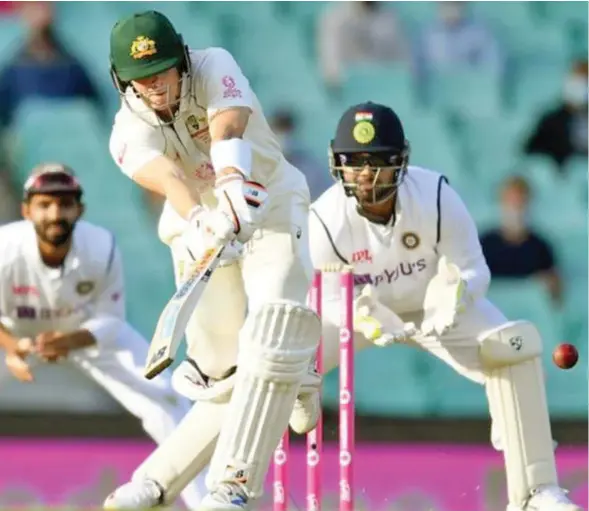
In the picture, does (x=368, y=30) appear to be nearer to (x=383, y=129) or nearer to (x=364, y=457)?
(x=364, y=457)

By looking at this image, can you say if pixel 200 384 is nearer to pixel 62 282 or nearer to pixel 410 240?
pixel 410 240

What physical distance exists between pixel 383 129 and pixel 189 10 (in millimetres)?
3776

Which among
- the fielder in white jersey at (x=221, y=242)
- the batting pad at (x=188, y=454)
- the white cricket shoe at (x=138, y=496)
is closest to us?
the fielder in white jersey at (x=221, y=242)

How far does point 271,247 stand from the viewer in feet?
14.6

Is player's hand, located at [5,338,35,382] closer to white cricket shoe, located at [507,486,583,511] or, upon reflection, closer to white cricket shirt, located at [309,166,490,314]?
white cricket shirt, located at [309,166,490,314]

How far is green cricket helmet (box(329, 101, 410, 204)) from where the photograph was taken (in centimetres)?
509

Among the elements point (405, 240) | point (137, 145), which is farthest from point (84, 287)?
point (137, 145)

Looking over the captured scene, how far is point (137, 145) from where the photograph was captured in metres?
4.38

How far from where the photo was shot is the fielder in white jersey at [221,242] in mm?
3967

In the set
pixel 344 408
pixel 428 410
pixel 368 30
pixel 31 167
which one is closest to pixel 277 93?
pixel 368 30

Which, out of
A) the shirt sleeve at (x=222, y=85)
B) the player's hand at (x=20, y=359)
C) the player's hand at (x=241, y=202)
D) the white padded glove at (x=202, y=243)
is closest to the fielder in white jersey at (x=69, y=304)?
the player's hand at (x=20, y=359)

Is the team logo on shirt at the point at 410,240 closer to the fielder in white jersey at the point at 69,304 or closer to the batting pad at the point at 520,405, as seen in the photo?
the batting pad at the point at 520,405

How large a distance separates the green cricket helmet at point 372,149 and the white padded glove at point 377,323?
0.94 feet

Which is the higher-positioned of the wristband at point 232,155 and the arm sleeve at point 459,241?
the wristband at point 232,155
